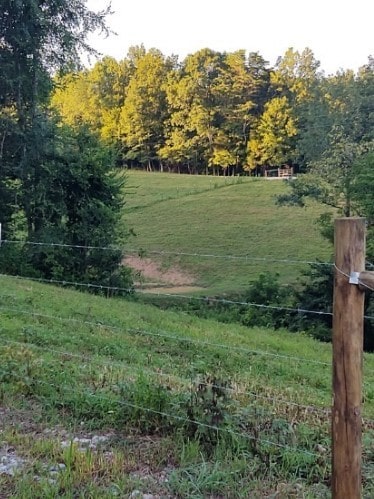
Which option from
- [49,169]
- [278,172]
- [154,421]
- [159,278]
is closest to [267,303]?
[159,278]

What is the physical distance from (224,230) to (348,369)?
95.3ft

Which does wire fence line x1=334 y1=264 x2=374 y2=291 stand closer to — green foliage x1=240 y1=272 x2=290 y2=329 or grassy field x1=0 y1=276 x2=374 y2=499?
grassy field x1=0 y1=276 x2=374 y2=499

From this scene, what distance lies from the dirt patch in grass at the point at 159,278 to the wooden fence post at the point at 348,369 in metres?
17.3

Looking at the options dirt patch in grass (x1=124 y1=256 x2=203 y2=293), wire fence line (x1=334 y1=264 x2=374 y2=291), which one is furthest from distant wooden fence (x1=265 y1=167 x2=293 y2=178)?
wire fence line (x1=334 y1=264 x2=374 y2=291)

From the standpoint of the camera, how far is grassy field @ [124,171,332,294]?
2416 cm

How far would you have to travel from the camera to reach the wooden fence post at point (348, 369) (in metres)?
2.29

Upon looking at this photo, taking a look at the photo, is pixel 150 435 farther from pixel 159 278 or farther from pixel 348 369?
pixel 159 278

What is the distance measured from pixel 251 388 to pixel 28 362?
75.1 inches

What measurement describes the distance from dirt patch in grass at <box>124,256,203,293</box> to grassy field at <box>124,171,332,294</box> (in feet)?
1.13

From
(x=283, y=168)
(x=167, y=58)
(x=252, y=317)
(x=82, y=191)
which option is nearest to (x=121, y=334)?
(x=252, y=317)

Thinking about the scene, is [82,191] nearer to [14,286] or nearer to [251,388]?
[14,286]

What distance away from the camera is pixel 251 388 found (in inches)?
172

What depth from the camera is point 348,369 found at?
91.0 inches

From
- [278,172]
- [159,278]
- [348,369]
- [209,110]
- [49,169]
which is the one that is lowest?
[159,278]
